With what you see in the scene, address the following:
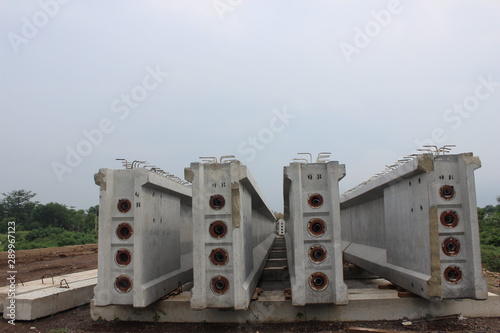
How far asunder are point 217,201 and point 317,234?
5.64 feet

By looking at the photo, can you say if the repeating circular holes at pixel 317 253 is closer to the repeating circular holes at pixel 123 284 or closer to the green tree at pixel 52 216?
the repeating circular holes at pixel 123 284

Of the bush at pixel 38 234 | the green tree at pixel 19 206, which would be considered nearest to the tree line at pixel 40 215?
the green tree at pixel 19 206

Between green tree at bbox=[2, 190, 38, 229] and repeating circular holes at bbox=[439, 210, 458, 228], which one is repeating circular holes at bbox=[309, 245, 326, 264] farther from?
green tree at bbox=[2, 190, 38, 229]

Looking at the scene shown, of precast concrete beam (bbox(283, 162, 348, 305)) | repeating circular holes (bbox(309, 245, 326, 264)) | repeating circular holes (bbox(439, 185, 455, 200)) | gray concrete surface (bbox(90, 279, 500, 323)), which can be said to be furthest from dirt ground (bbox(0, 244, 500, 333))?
repeating circular holes (bbox(439, 185, 455, 200))

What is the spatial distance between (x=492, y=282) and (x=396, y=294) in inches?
248

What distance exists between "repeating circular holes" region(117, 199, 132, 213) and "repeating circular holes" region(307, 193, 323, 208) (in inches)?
120

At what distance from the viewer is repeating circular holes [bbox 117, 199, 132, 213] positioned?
6594 millimetres

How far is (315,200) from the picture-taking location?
21.0ft

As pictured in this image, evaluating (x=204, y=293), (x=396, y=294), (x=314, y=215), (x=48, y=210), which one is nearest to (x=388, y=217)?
(x=396, y=294)

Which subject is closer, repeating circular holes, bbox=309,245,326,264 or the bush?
repeating circular holes, bbox=309,245,326,264

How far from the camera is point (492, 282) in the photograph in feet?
36.6

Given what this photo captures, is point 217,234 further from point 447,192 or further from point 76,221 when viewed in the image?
point 76,221

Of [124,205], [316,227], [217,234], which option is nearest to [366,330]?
[316,227]

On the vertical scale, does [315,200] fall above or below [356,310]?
above
